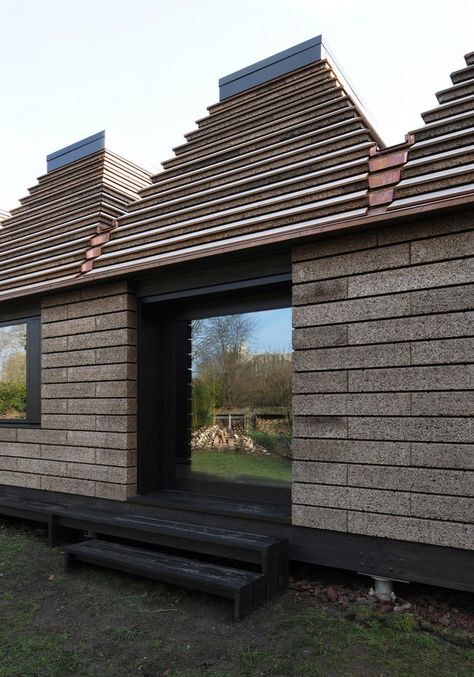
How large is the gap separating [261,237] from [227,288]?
0.86m

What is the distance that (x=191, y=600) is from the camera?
447 cm

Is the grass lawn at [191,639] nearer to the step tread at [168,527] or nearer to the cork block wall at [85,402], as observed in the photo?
the step tread at [168,527]

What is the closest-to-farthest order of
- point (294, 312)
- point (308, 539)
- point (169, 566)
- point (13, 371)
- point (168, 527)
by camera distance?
point (169, 566)
point (308, 539)
point (294, 312)
point (168, 527)
point (13, 371)

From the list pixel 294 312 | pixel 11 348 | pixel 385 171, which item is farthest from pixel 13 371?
pixel 385 171

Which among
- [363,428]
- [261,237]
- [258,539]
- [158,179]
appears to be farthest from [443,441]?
[158,179]

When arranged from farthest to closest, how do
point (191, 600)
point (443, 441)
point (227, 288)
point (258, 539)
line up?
point (227, 288)
point (258, 539)
point (191, 600)
point (443, 441)

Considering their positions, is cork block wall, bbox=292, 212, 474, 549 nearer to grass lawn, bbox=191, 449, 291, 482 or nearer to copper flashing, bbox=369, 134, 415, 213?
copper flashing, bbox=369, 134, 415, 213

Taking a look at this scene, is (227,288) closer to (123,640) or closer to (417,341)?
(417,341)

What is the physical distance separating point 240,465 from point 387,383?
238 centimetres

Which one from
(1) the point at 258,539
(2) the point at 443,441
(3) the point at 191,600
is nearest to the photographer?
(2) the point at 443,441

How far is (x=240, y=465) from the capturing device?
6164mm

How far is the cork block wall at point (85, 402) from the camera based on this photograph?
20.5ft

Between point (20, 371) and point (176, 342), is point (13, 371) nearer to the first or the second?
point (20, 371)

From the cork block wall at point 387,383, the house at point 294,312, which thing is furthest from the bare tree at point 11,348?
the cork block wall at point 387,383
